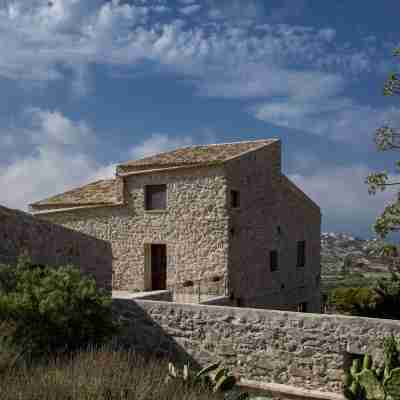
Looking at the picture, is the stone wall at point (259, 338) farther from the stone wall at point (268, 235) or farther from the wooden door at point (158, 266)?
the wooden door at point (158, 266)

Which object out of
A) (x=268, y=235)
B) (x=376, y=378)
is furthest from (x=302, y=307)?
(x=376, y=378)

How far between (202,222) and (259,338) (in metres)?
8.04

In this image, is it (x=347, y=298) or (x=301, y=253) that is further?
(x=301, y=253)

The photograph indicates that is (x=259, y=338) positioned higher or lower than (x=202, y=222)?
lower

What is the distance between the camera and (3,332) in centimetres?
893

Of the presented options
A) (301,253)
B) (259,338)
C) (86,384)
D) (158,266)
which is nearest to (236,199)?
(158,266)

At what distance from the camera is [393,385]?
304 inches

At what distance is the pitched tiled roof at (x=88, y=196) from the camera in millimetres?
20781

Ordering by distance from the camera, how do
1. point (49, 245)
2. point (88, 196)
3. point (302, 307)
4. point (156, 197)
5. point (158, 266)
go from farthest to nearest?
point (302, 307) < point (88, 196) < point (158, 266) < point (156, 197) < point (49, 245)

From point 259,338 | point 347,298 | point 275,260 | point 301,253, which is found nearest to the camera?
point 259,338

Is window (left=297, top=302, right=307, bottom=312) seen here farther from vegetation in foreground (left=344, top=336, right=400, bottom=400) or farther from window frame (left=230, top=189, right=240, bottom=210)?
vegetation in foreground (left=344, top=336, right=400, bottom=400)

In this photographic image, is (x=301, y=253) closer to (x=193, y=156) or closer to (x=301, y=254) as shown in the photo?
(x=301, y=254)

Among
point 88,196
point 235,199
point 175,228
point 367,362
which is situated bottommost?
point 367,362

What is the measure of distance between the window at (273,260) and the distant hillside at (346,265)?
1269 cm
